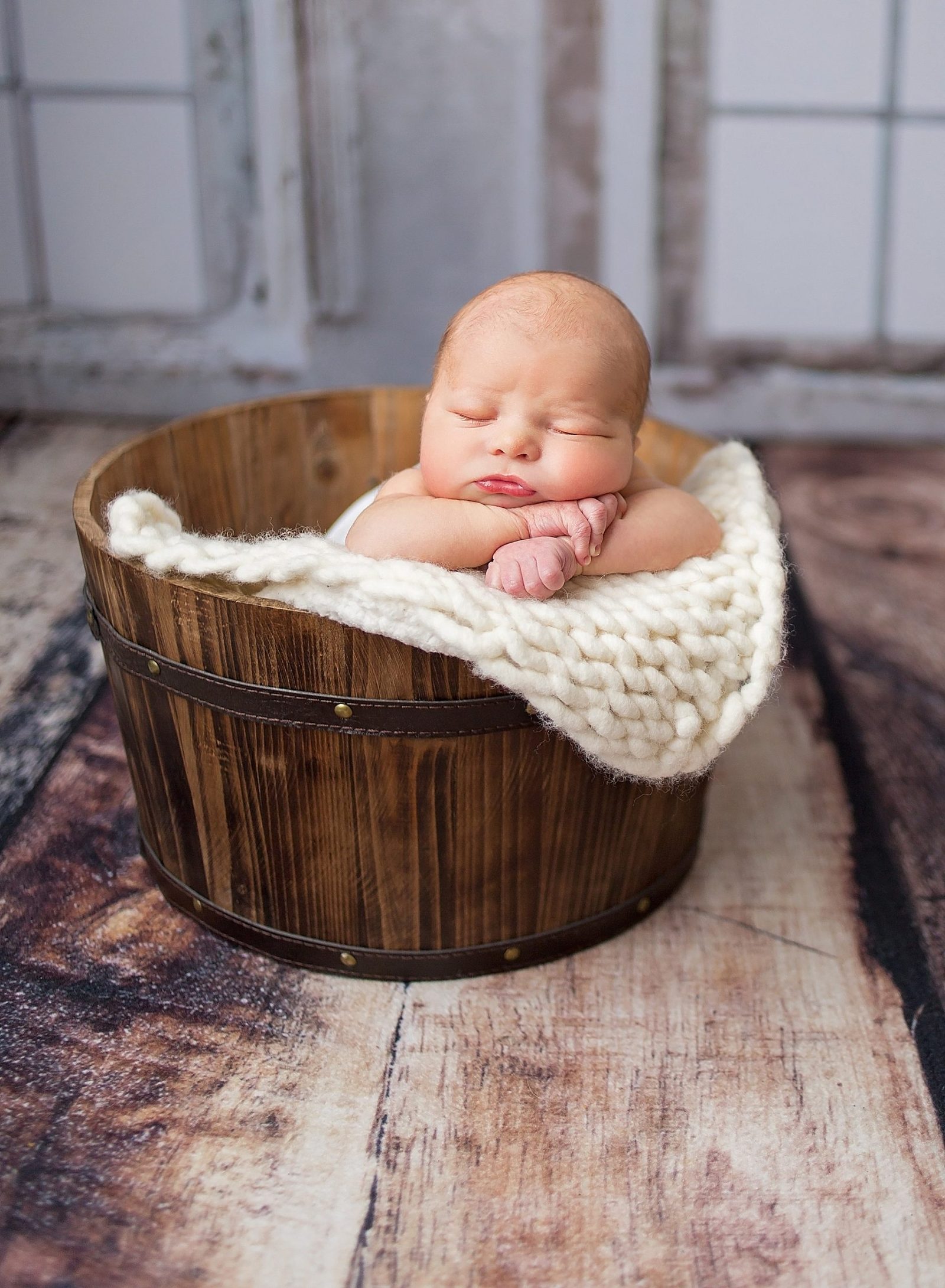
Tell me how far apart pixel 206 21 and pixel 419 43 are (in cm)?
34

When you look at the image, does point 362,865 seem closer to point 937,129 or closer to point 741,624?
point 741,624

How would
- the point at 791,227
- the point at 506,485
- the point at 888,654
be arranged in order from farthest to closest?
the point at 791,227 → the point at 888,654 → the point at 506,485

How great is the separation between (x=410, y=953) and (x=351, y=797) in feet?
0.55

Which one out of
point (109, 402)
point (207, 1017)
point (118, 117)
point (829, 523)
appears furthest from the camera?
point (109, 402)

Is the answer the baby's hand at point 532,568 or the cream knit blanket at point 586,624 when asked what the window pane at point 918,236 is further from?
the baby's hand at point 532,568

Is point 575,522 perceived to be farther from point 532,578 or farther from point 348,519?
point 348,519

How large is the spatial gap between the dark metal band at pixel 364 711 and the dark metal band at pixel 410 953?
0.72 feet

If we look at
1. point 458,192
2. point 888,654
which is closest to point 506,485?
point 888,654

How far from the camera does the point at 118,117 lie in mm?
2119

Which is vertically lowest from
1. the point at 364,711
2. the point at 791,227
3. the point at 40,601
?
the point at 40,601

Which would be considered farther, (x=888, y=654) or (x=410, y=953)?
(x=888, y=654)

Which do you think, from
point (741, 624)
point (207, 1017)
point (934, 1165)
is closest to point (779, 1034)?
point (934, 1165)

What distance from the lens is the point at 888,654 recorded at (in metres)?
1.61

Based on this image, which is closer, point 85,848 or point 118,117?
point 85,848
